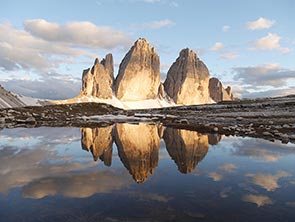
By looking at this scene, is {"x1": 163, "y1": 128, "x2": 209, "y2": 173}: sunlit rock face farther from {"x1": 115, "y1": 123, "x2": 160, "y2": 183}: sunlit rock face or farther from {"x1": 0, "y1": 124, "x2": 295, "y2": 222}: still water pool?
{"x1": 115, "y1": 123, "x2": 160, "y2": 183}: sunlit rock face

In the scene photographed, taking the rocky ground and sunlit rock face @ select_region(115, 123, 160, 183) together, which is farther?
the rocky ground

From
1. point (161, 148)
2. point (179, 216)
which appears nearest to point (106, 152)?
point (161, 148)

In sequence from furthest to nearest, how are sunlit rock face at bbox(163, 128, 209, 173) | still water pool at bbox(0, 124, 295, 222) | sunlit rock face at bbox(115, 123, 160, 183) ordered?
1. sunlit rock face at bbox(163, 128, 209, 173)
2. sunlit rock face at bbox(115, 123, 160, 183)
3. still water pool at bbox(0, 124, 295, 222)

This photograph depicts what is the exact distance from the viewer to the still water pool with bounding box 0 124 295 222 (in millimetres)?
6602

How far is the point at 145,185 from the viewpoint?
903 centimetres

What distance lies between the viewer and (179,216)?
6.46 metres

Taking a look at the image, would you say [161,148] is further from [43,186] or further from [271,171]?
[43,186]

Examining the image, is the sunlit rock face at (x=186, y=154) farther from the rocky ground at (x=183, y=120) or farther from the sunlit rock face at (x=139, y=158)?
the rocky ground at (x=183, y=120)

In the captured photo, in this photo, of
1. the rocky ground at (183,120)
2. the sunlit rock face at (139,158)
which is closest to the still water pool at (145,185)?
the sunlit rock face at (139,158)

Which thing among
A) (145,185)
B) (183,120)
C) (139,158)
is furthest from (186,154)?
(183,120)

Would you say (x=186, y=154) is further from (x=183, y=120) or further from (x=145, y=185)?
(x=183, y=120)

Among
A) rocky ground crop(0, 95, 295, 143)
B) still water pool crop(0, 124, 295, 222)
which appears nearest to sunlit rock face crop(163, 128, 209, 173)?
still water pool crop(0, 124, 295, 222)

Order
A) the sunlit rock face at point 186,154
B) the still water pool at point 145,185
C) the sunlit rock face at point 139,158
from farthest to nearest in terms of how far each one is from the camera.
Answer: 1. the sunlit rock face at point 186,154
2. the sunlit rock face at point 139,158
3. the still water pool at point 145,185

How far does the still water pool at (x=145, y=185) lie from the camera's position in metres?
6.60
